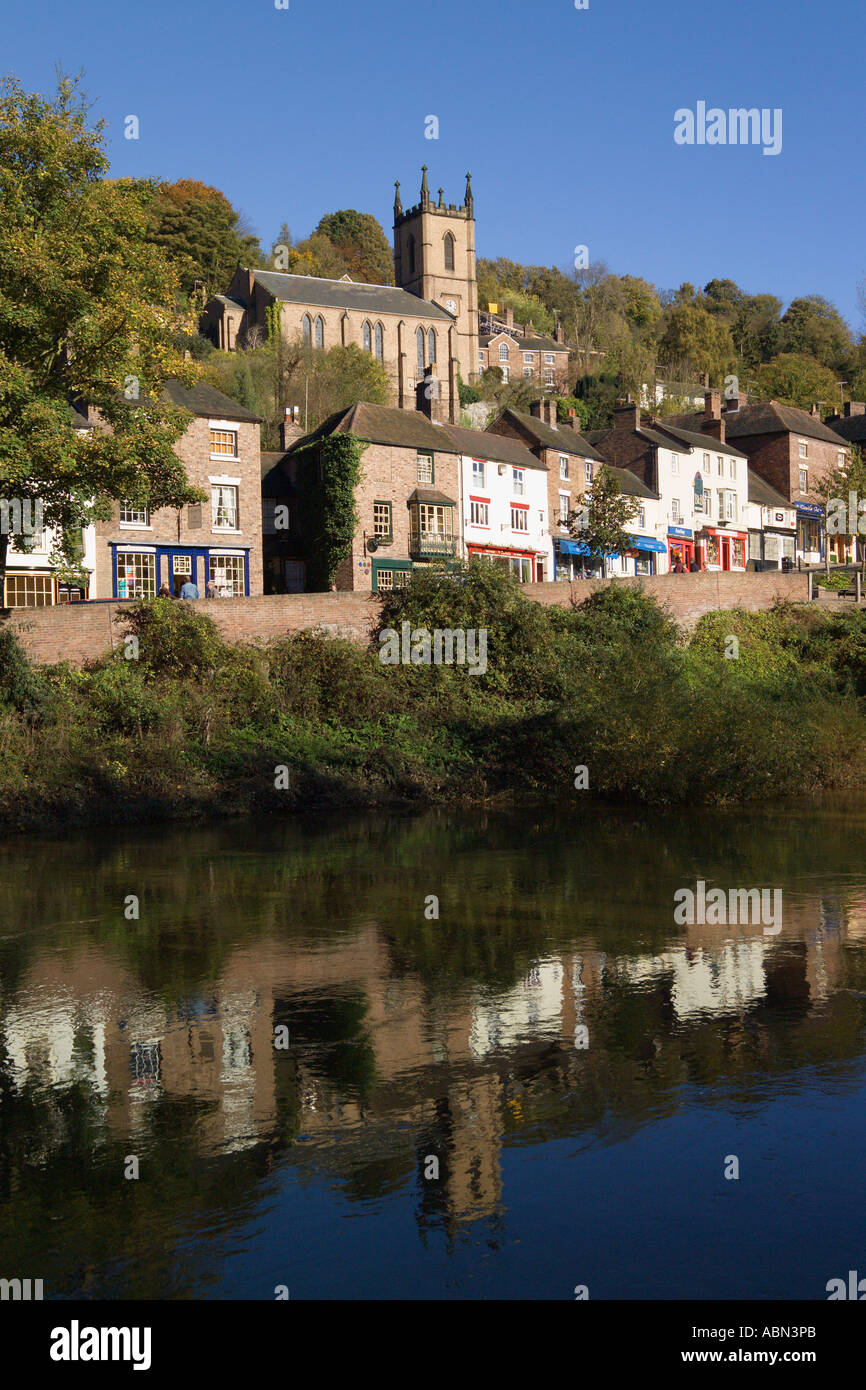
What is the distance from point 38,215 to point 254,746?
14347mm

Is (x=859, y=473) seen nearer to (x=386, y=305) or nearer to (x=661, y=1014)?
(x=386, y=305)

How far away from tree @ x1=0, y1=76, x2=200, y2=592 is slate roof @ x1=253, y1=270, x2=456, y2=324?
196ft

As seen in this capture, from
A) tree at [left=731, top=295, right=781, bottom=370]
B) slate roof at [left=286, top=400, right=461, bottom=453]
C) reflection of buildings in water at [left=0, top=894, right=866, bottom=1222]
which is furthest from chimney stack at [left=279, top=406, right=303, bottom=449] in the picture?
tree at [left=731, top=295, right=781, bottom=370]

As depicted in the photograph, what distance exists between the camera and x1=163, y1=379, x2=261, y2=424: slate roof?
46.4 meters

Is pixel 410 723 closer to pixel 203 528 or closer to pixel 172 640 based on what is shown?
pixel 172 640

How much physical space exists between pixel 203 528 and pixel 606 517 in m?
20.2

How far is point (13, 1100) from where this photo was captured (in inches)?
386

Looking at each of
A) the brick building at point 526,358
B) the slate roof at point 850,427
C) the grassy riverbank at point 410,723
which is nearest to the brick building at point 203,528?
the grassy riverbank at point 410,723

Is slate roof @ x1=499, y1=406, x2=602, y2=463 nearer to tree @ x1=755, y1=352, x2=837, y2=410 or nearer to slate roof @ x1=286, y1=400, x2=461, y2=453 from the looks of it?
slate roof @ x1=286, y1=400, x2=461, y2=453

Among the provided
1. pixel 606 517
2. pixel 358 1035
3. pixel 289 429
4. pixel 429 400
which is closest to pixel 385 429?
pixel 429 400

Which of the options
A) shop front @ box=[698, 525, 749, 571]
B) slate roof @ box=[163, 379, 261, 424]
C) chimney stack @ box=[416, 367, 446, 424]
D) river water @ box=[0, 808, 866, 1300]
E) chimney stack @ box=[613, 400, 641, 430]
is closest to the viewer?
river water @ box=[0, 808, 866, 1300]

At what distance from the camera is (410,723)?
35.4 meters

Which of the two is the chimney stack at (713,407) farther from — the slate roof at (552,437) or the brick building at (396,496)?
the brick building at (396,496)

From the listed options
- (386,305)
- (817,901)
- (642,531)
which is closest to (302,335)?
(386,305)
